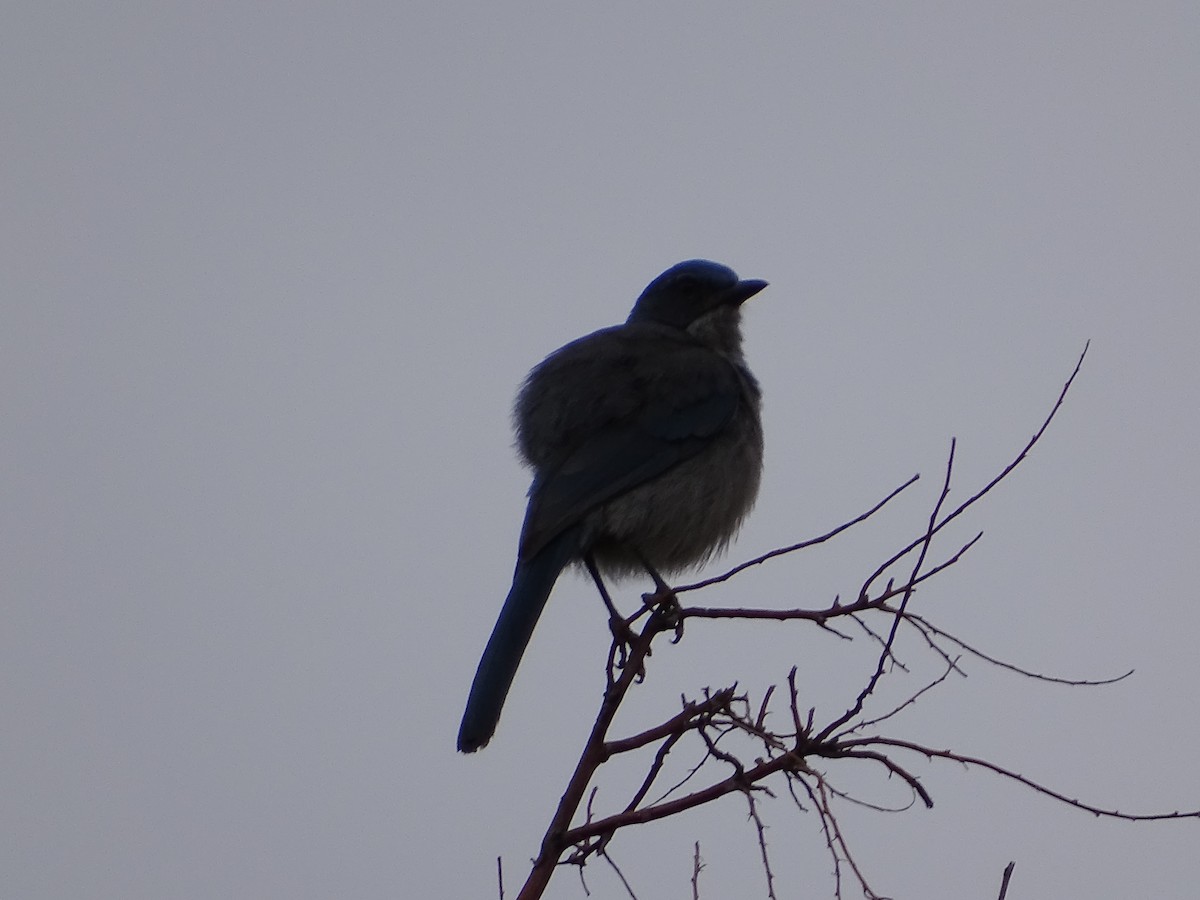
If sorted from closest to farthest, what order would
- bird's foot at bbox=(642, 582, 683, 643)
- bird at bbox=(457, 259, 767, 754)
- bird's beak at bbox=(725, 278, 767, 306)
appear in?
bird's foot at bbox=(642, 582, 683, 643) → bird at bbox=(457, 259, 767, 754) → bird's beak at bbox=(725, 278, 767, 306)

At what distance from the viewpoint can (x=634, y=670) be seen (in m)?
3.57

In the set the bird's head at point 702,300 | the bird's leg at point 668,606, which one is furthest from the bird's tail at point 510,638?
the bird's head at point 702,300

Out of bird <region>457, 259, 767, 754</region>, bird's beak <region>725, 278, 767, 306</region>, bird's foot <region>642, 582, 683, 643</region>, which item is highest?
bird's beak <region>725, 278, 767, 306</region>

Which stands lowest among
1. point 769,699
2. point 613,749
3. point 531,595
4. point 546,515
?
point 613,749

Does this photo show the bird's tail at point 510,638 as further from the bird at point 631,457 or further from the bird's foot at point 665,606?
the bird's foot at point 665,606

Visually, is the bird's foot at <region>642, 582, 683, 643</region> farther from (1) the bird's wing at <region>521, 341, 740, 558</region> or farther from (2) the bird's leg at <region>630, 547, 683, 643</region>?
(1) the bird's wing at <region>521, 341, 740, 558</region>

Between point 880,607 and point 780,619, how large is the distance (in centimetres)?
26

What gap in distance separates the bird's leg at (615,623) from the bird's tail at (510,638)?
0.29 meters

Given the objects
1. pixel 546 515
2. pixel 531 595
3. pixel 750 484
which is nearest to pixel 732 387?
pixel 750 484

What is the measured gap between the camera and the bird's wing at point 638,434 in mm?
5461

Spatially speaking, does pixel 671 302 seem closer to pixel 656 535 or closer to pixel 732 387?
pixel 732 387

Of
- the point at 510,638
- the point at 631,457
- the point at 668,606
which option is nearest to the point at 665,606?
the point at 668,606

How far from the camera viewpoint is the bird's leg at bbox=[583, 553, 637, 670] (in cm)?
472

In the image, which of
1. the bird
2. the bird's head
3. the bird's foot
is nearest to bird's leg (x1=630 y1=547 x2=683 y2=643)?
the bird's foot
